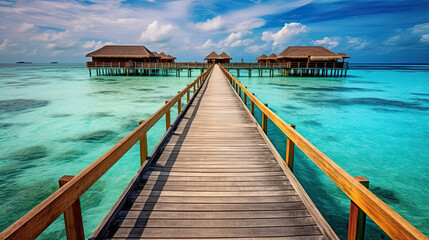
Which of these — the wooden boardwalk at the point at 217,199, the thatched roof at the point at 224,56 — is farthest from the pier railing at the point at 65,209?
the thatched roof at the point at 224,56

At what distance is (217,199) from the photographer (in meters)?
3.07

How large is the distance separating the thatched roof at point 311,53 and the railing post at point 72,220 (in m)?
46.0

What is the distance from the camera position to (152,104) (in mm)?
18453

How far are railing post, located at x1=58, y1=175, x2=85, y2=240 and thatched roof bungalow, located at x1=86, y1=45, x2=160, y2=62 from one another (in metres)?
42.6

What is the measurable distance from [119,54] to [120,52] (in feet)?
2.59

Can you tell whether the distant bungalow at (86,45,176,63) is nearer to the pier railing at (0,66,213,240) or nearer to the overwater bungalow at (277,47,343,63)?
the overwater bungalow at (277,47,343,63)

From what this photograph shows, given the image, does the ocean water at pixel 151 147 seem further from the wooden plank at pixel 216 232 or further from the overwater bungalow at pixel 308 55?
the overwater bungalow at pixel 308 55

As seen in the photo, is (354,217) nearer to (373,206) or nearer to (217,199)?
(373,206)

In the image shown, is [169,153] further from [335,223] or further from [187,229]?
[335,223]

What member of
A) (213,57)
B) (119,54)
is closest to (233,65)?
(213,57)

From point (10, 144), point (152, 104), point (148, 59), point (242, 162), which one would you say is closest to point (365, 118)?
point (242, 162)

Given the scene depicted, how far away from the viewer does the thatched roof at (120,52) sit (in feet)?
134

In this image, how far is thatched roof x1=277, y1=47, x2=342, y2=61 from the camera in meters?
42.3

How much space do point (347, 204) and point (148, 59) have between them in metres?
43.3
